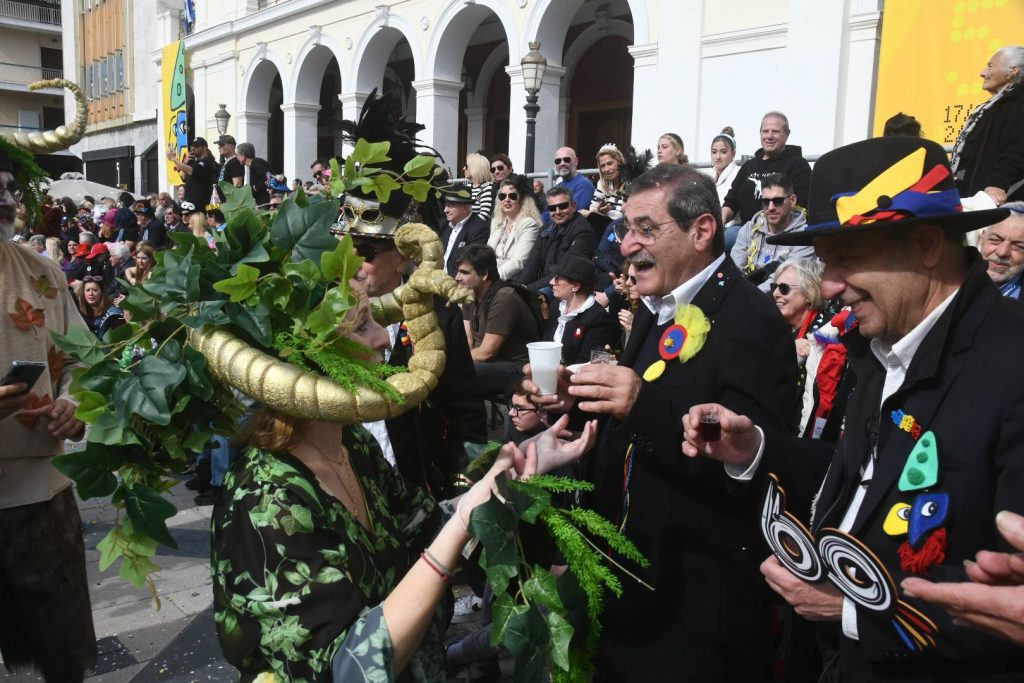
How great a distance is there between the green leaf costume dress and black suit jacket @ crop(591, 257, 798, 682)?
87cm

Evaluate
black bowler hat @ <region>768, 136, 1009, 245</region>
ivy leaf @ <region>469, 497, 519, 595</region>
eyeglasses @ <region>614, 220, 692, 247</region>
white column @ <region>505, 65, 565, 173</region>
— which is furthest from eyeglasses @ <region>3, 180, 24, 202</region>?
white column @ <region>505, 65, 565, 173</region>

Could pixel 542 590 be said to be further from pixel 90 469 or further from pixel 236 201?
pixel 236 201

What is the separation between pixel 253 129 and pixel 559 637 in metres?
25.7

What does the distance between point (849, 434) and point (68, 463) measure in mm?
1923

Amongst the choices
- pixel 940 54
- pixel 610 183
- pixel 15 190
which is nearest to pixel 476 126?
pixel 610 183

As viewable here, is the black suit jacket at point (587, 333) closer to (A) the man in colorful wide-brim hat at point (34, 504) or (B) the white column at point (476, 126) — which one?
(A) the man in colorful wide-brim hat at point (34, 504)

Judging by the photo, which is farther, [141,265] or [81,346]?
[141,265]

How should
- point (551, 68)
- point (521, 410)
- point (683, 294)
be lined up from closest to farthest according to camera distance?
point (683, 294) → point (521, 410) → point (551, 68)

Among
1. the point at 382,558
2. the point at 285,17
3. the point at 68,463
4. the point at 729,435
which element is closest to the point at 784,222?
the point at 729,435

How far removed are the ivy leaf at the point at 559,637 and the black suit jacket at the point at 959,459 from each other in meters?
0.66

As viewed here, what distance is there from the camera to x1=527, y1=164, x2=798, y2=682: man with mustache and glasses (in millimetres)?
2277

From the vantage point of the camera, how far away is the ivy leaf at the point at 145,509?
179 cm

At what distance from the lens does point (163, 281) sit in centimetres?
177

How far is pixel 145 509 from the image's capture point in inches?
70.6
